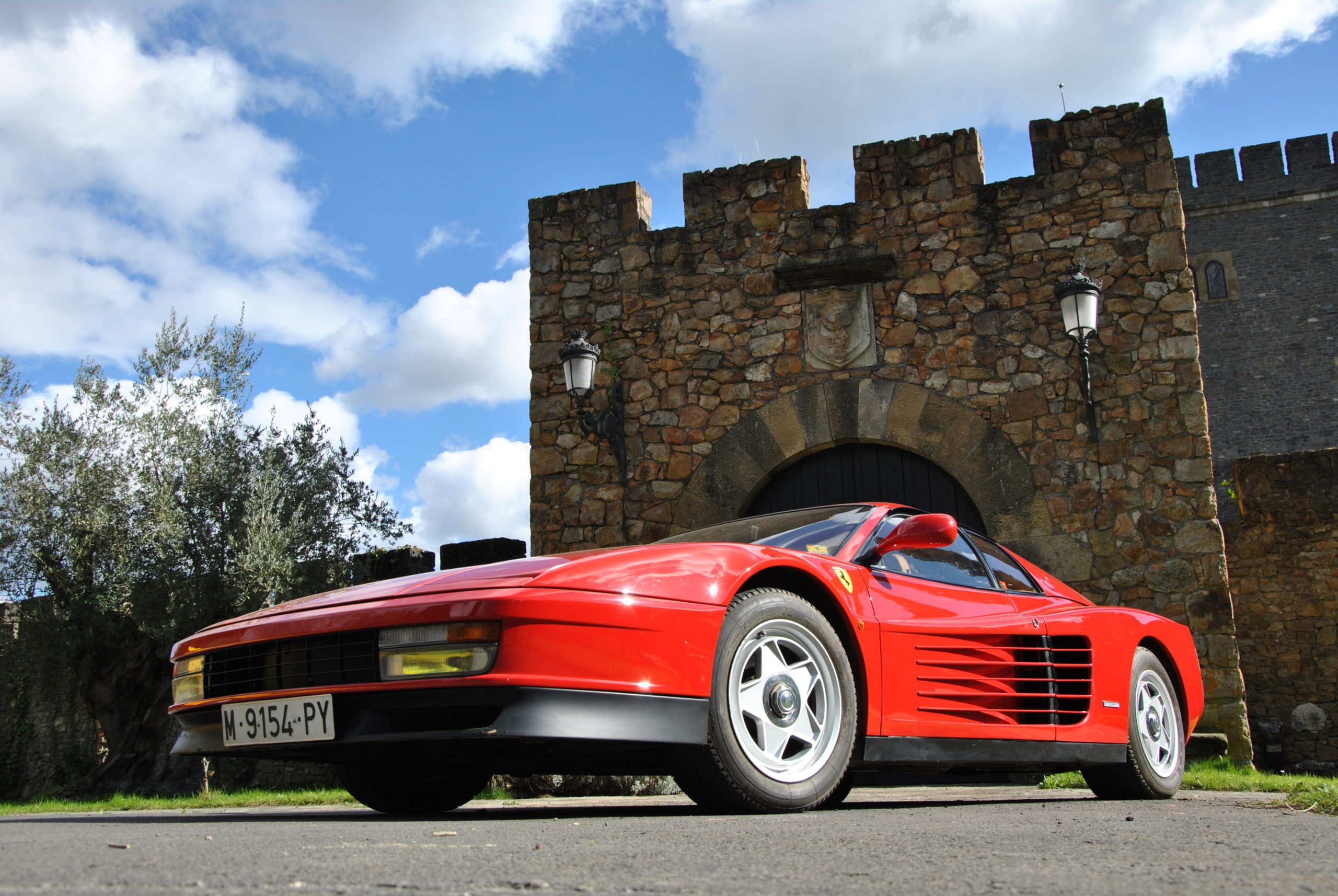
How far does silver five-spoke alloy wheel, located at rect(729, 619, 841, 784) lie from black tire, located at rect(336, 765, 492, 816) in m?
1.38

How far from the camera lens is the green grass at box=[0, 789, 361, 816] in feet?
21.7

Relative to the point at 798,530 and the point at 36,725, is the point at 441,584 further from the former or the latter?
the point at 36,725

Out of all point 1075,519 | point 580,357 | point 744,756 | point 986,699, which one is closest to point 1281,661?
point 1075,519

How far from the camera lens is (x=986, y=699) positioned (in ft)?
13.1

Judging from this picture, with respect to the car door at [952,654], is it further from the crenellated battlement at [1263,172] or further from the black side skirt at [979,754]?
the crenellated battlement at [1263,172]

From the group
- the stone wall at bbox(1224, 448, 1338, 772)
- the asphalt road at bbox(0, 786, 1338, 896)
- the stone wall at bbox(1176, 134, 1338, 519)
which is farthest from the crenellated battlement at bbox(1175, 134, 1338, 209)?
the asphalt road at bbox(0, 786, 1338, 896)

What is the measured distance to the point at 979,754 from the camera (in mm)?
3900

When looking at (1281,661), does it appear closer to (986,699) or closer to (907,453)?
(907,453)

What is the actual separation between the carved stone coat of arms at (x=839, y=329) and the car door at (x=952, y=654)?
4316mm

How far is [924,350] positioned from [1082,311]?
1.20 m

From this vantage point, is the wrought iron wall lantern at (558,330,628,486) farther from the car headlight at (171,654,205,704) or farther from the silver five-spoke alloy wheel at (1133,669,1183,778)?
the car headlight at (171,654,205,704)

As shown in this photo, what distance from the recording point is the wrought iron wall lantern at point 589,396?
28.5ft

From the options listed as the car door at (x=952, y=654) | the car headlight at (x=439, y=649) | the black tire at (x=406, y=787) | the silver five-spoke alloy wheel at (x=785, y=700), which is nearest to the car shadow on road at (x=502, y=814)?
the black tire at (x=406, y=787)

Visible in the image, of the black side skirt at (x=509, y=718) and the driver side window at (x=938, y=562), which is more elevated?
the driver side window at (x=938, y=562)
